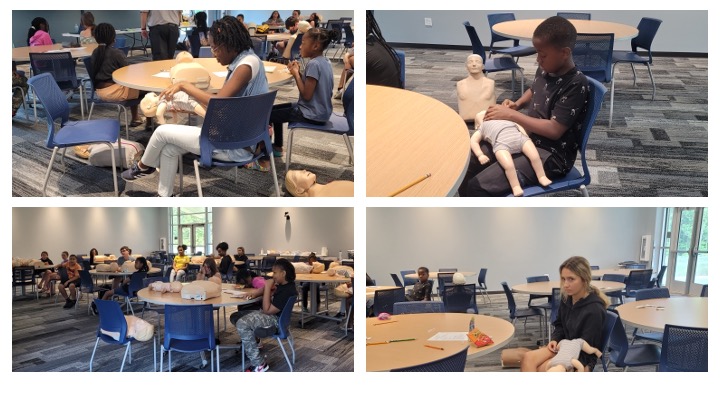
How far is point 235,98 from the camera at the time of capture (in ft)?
10.5

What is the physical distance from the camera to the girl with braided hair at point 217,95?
3.29 m

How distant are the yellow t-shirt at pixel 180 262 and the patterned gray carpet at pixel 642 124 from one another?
5.38 ft

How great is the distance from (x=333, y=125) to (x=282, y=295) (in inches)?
44.0

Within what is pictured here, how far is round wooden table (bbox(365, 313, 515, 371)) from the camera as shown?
299 centimetres

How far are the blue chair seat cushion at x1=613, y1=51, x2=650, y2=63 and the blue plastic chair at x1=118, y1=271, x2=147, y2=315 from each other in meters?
3.91

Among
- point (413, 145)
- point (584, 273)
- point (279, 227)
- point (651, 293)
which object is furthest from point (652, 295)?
point (279, 227)

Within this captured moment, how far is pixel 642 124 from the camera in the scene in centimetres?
496

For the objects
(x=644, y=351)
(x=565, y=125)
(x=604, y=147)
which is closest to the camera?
(x=565, y=125)

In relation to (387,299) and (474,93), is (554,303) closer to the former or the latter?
(387,299)

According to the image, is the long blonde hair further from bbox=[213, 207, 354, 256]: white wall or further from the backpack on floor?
the backpack on floor

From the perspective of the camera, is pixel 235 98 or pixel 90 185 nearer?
pixel 235 98
